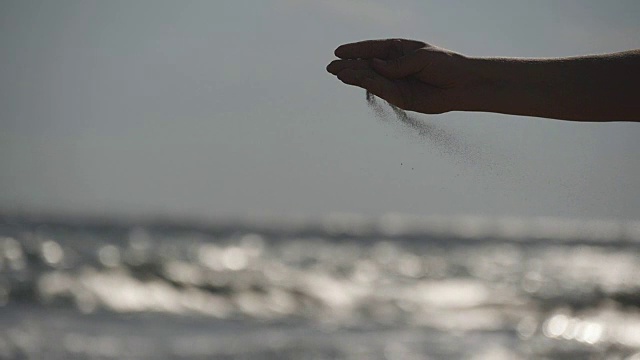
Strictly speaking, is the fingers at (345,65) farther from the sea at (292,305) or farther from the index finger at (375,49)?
the sea at (292,305)

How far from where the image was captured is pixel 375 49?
3.11 m

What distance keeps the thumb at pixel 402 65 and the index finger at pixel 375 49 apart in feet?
0.26

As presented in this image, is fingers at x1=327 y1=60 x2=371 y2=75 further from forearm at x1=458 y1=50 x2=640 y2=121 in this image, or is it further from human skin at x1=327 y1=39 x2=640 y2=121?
forearm at x1=458 y1=50 x2=640 y2=121

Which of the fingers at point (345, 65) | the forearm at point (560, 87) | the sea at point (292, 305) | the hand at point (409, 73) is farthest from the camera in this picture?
the sea at point (292, 305)

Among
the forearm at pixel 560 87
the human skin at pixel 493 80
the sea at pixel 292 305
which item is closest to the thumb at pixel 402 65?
the human skin at pixel 493 80

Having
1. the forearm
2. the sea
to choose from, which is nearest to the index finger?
the forearm

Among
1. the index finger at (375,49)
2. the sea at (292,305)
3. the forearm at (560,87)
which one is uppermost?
the sea at (292,305)

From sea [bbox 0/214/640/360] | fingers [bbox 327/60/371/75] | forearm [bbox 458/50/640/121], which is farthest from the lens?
sea [bbox 0/214/640/360]

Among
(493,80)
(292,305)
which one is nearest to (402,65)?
(493,80)

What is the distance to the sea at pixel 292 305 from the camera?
1455 centimetres

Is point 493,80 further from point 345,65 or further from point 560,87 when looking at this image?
point 345,65

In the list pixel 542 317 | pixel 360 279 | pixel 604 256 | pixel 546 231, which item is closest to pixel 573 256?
pixel 604 256

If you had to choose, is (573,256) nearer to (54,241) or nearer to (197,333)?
(54,241)

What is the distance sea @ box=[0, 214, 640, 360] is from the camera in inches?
573
